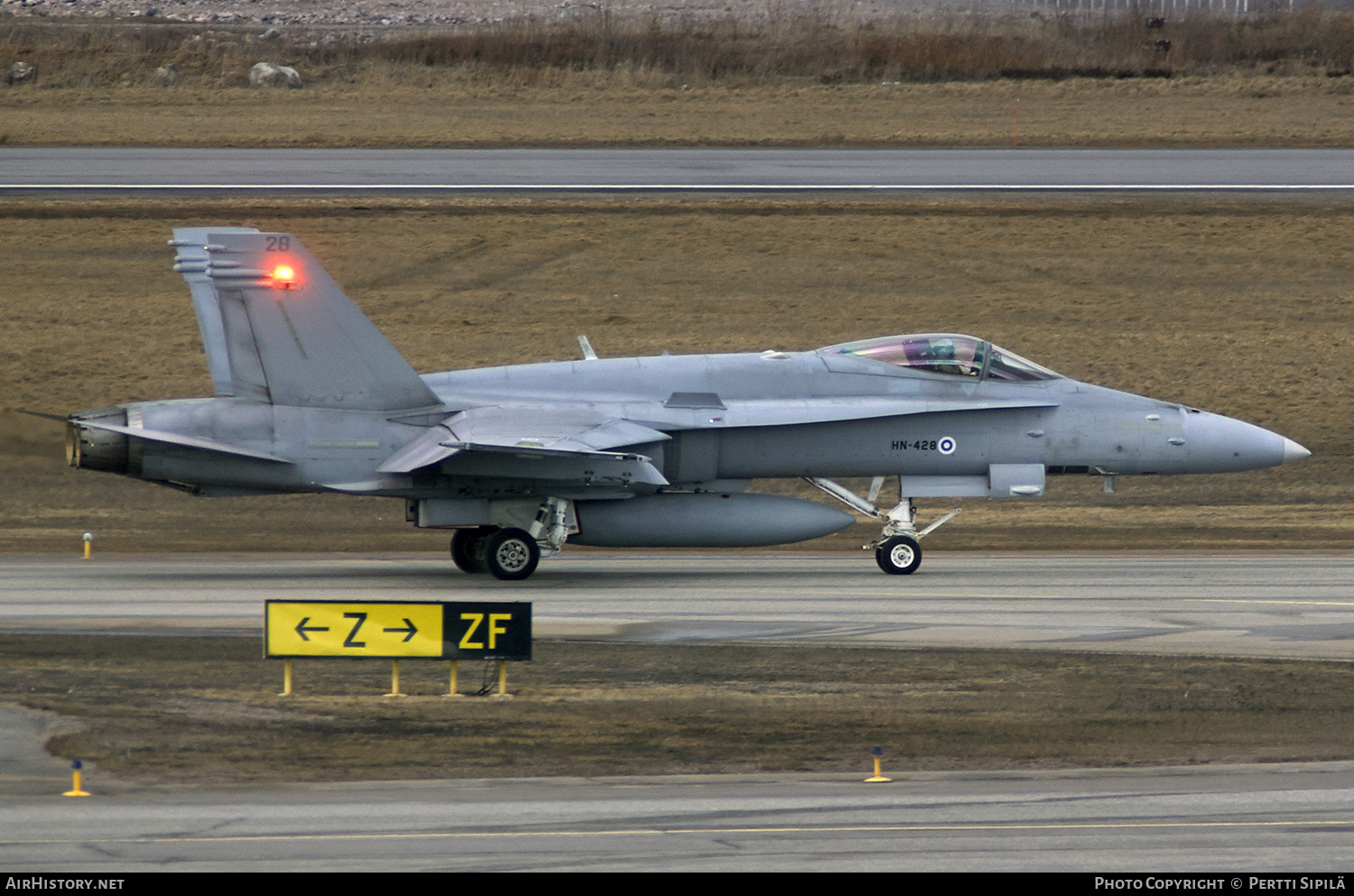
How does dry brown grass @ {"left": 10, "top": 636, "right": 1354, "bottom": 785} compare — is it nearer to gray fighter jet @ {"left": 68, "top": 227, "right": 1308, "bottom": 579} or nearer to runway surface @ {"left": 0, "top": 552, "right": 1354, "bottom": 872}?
runway surface @ {"left": 0, "top": 552, "right": 1354, "bottom": 872}

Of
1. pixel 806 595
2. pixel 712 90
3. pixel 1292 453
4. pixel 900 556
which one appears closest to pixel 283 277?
pixel 806 595

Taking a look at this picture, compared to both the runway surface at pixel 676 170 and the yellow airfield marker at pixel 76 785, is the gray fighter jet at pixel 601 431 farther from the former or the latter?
the runway surface at pixel 676 170

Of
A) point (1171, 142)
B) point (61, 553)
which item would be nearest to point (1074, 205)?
point (1171, 142)

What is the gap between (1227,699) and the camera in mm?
14117

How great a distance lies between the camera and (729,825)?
34.1 feet

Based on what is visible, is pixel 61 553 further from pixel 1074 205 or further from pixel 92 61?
pixel 92 61

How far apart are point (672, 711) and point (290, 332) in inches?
390

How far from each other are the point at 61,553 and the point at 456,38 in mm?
35852

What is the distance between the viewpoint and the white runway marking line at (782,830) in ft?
32.6

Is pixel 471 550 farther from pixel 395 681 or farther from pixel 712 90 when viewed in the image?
pixel 712 90

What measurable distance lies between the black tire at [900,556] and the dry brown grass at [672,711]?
5849 millimetres

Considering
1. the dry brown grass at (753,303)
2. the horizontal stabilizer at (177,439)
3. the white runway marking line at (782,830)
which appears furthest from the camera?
the dry brown grass at (753,303)

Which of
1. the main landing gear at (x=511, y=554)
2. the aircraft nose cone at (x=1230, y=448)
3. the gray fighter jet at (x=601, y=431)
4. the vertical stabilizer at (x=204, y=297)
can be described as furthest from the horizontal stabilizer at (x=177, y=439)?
the aircraft nose cone at (x=1230, y=448)

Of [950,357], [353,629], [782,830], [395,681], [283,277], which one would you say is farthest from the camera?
[950,357]
